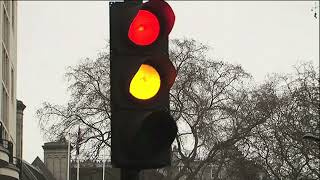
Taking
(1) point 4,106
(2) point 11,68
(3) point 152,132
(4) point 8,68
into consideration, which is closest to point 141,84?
(3) point 152,132

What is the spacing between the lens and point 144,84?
4664 millimetres

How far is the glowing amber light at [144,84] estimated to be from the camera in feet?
15.3

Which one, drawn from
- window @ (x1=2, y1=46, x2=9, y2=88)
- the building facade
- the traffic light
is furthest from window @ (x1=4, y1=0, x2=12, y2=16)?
the traffic light

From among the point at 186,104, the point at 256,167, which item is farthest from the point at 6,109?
the point at 256,167

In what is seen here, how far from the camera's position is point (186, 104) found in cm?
5094

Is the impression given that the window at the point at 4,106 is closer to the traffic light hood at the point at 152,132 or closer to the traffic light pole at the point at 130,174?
the traffic light pole at the point at 130,174

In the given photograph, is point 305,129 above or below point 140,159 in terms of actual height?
above

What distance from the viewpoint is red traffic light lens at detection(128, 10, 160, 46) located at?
4.71 m

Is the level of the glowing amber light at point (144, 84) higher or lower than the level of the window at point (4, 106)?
lower

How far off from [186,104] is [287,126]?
7.92 meters

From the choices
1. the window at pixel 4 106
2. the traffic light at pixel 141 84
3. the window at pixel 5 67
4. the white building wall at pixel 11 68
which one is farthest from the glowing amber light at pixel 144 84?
the window at pixel 5 67

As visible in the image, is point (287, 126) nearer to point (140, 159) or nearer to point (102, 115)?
point (102, 115)

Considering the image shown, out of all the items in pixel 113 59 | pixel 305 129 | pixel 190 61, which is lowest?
pixel 113 59

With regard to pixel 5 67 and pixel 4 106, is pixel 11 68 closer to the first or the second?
pixel 5 67
